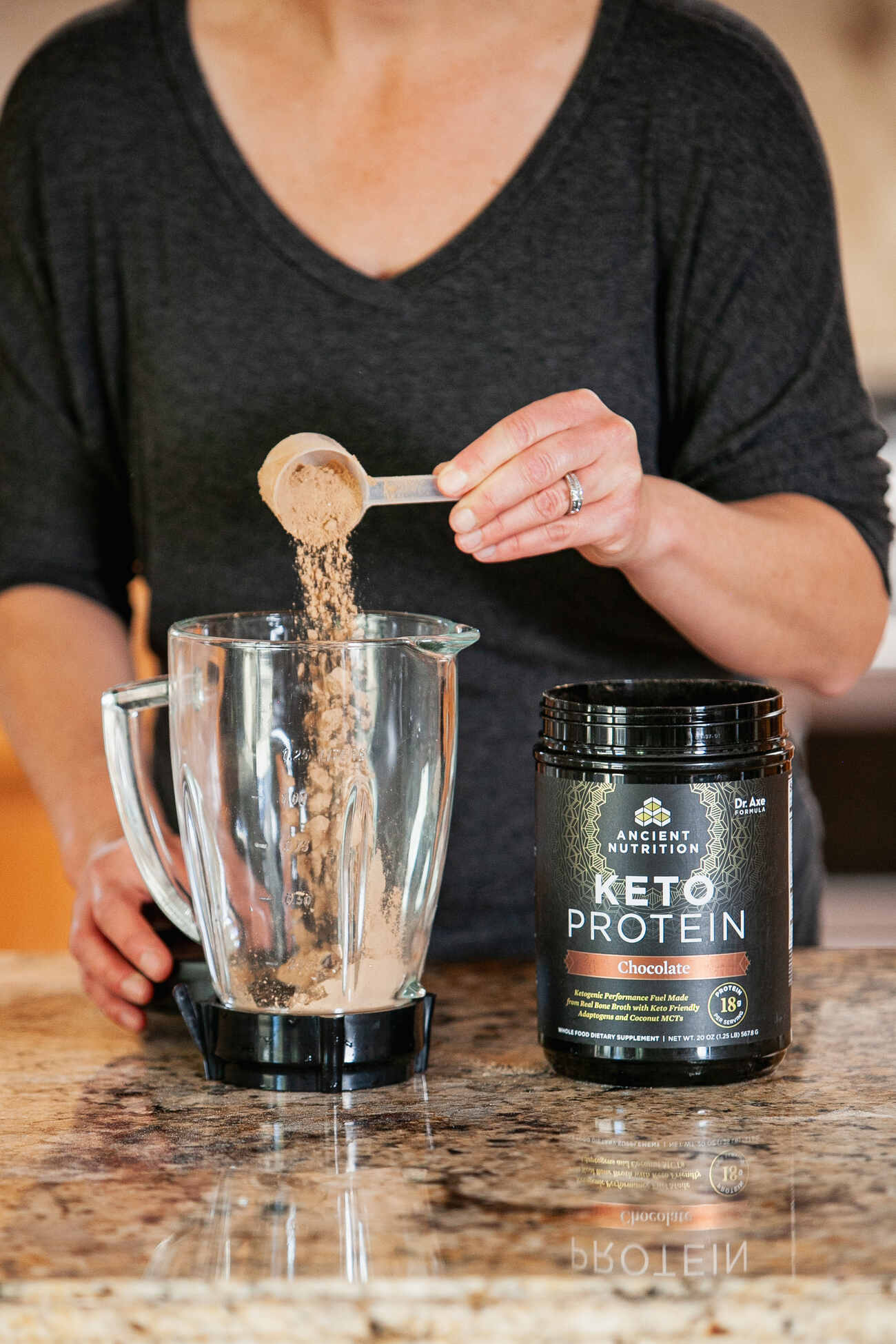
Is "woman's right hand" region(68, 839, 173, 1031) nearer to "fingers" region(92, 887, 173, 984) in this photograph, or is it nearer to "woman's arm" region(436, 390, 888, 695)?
"fingers" region(92, 887, 173, 984)

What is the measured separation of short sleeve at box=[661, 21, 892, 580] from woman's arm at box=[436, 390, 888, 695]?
0.03m

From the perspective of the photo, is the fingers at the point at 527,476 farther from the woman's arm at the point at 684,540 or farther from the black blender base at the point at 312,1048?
the black blender base at the point at 312,1048

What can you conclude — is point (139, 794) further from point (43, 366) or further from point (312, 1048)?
point (43, 366)

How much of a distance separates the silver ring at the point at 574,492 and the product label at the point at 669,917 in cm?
14

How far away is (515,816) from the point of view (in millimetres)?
1109

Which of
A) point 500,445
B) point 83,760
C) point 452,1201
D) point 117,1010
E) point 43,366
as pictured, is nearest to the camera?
point 452,1201

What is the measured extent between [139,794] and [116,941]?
0.11m

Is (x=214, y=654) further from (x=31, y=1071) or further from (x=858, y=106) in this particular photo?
(x=858, y=106)

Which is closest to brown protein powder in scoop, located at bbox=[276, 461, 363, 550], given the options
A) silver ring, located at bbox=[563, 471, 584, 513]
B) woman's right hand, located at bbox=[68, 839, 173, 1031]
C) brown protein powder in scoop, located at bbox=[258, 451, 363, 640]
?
brown protein powder in scoop, located at bbox=[258, 451, 363, 640]

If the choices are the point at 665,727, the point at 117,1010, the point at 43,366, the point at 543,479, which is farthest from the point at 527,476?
the point at 43,366

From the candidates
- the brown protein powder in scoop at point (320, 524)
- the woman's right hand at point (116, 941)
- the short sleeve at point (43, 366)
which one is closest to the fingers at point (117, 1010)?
the woman's right hand at point (116, 941)

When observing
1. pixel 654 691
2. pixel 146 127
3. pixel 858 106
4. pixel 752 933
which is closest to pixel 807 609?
pixel 654 691

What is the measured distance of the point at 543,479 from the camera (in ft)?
2.29

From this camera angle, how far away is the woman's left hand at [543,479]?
2.27 ft
